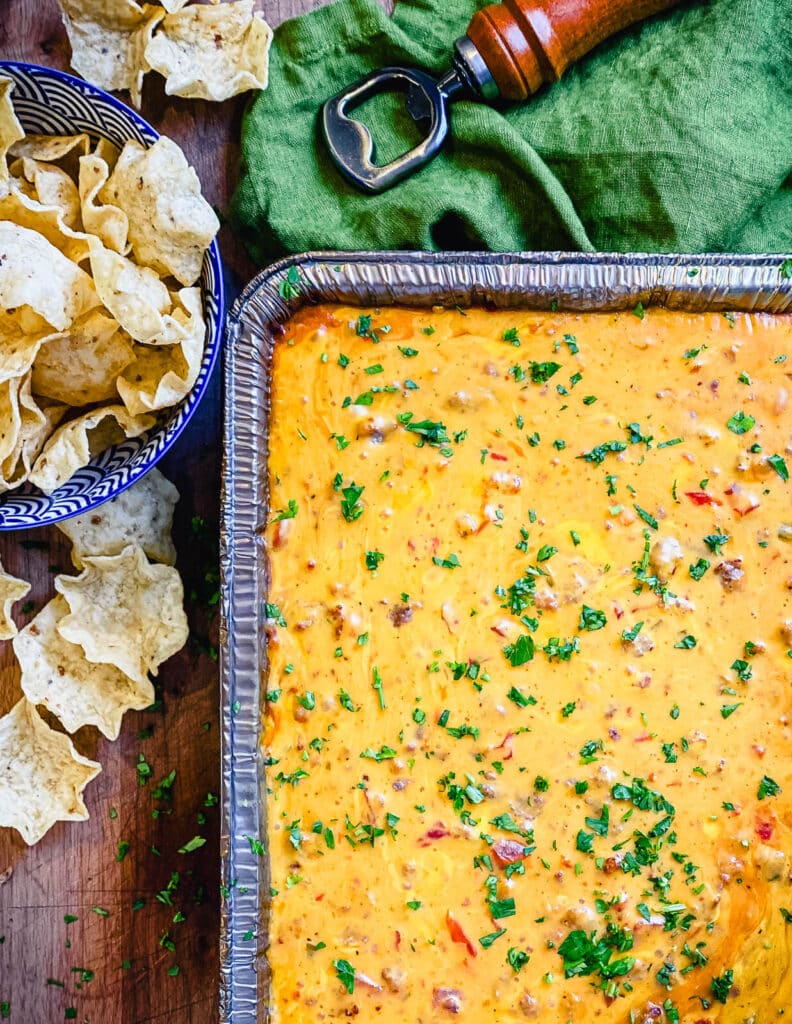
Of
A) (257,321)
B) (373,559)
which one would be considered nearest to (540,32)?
(257,321)

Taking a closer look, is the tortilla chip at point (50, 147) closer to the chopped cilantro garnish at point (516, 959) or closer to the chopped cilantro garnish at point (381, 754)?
the chopped cilantro garnish at point (381, 754)

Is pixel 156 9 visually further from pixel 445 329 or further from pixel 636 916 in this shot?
pixel 636 916

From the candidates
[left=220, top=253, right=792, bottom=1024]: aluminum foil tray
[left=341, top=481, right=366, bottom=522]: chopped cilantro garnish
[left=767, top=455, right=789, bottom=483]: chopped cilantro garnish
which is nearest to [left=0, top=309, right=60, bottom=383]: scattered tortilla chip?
[left=220, top=253, right=792, bottom=1024]: aluminum foil tray

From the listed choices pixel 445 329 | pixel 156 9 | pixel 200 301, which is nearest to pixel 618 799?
pixel 445 329

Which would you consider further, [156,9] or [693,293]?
[156,9]

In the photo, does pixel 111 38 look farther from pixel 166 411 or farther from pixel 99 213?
pixel 166 411

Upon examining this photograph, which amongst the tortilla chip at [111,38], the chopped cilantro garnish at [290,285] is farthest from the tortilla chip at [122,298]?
the tortilla chip at [111,38]

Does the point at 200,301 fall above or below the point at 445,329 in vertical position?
below
